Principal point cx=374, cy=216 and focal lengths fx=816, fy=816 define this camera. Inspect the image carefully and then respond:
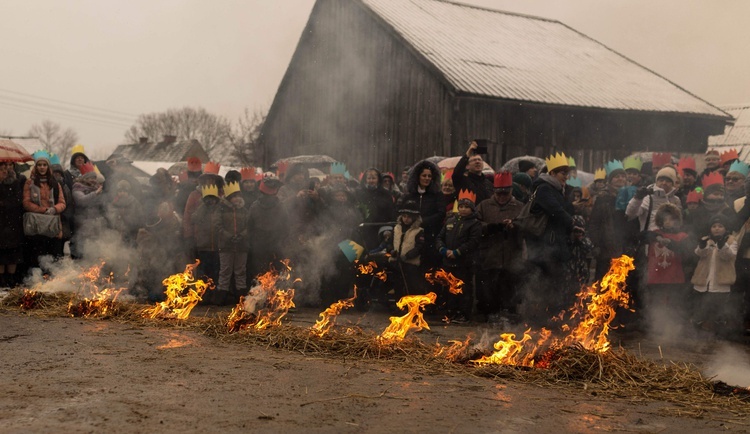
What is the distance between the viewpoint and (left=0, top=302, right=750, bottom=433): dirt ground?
5254 mm

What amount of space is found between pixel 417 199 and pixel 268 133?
2026cm

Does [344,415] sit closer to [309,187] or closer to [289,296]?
[289,296]

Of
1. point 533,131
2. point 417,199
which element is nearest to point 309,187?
point 417,199

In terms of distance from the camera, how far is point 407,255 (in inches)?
452

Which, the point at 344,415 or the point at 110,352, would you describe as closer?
the point at 344,415

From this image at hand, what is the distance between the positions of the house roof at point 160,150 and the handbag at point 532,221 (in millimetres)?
58276

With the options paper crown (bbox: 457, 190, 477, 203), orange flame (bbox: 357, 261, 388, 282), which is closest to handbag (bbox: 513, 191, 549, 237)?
paper crown (bbox: 457, 190, 477, 203)

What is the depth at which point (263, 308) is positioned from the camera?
10.5 metres

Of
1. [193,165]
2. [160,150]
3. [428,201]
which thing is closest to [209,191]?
[193,165]

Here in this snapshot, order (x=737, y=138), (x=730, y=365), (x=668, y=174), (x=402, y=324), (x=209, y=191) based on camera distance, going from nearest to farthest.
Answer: (x=730, y=365), (x=402, y=324), (x=668, y=174), (x=209, y=191), (x=737, y=138)

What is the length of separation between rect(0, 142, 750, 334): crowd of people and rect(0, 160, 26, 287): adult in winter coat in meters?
0.02

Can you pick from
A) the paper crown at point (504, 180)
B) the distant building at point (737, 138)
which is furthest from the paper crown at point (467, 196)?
the distant building at point (737, 138)

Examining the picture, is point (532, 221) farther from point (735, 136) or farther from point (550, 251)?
point (735, 136)

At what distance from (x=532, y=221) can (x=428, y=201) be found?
217 cm
